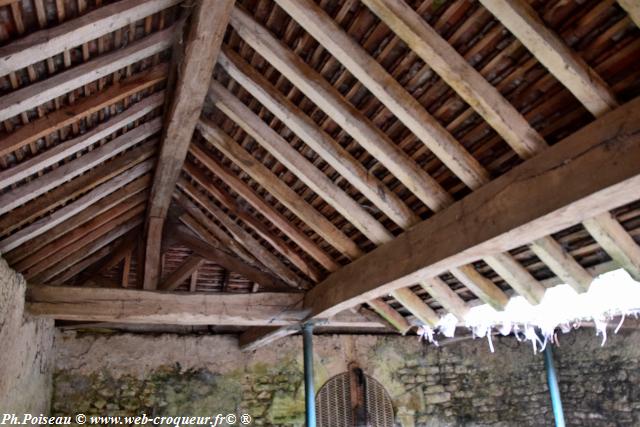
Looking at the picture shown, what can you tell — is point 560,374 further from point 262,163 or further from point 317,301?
point 262,163

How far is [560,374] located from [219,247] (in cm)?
391

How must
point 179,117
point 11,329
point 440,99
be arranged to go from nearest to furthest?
point 440,99 < point 179,117 < point 11,329

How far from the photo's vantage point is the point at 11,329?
3.82m

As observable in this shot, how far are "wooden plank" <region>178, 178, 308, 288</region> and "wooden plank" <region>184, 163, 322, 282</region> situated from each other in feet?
0.39

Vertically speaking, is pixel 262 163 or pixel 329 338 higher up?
pixel 262 163

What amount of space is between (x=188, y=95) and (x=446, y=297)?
7.65ft

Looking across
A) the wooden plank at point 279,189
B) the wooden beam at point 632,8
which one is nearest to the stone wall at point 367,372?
the wooden plank at point 279,189

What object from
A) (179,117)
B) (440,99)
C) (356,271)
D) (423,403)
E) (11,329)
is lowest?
(423,403)

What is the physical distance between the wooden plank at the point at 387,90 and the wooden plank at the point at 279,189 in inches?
48.3

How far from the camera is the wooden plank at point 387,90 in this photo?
2602 millimetres

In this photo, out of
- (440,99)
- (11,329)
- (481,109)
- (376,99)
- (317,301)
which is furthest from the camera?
(317,301)

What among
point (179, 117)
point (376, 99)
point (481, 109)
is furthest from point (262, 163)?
point (481, 109)

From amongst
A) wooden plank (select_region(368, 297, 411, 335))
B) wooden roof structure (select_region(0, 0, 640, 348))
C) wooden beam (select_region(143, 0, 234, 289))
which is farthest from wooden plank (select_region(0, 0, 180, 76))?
wooden plank (select_region(368, 297, 411, 335))

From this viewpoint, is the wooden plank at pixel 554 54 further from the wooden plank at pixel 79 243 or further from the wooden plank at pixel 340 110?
the wooden plank at pixel 79 243
